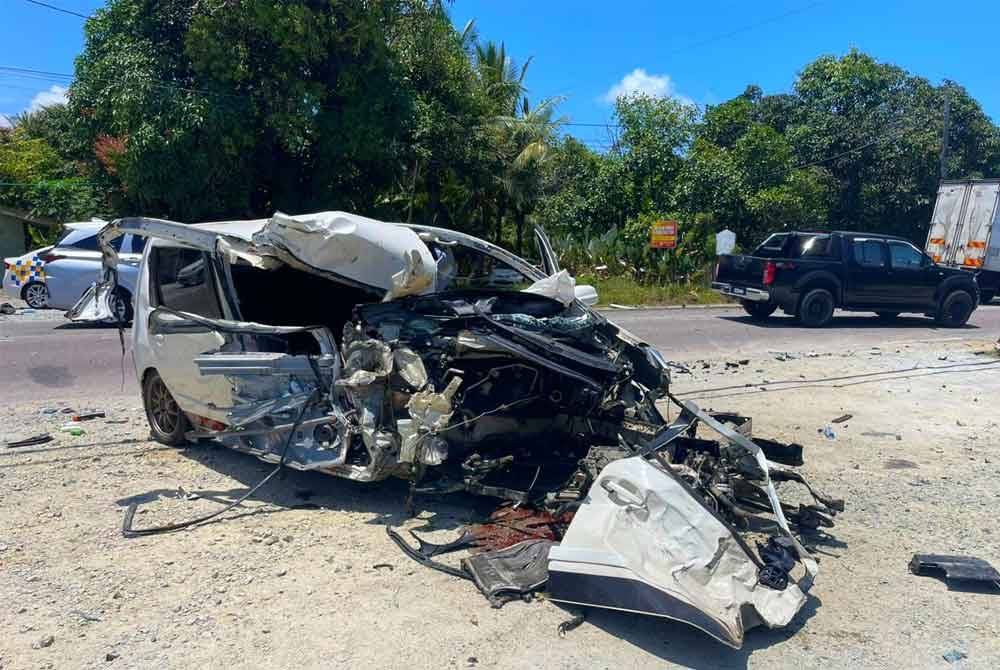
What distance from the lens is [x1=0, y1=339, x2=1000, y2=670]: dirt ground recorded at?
335 centimetres

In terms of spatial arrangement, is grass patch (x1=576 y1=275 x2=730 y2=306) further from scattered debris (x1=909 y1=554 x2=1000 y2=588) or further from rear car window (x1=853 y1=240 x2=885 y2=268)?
scattered debris (x1=909 y1=554 x2=1000 y2=588)

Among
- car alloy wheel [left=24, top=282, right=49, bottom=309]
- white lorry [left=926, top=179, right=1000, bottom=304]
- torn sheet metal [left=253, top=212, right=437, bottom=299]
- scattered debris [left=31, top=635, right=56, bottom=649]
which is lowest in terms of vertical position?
car alloy wheel [left=24, top=282, right=49, bottom=309]

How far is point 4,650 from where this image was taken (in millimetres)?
3283

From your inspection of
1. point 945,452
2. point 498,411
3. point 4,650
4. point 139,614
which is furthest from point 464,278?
point 945,452

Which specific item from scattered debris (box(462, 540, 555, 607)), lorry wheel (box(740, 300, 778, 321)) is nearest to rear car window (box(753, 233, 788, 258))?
lorry wheel (box(740, 300, 778, 321))

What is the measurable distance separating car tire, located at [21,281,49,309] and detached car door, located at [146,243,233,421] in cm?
1145

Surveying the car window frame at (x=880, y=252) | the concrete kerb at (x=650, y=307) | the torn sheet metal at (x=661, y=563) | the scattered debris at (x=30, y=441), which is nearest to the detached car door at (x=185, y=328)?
the scattered debris at (x=30, y=441)

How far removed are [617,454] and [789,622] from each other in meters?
1.49

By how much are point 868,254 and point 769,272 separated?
2354 millimetres

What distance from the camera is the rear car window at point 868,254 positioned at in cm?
1616

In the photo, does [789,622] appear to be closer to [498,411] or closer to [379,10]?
[498,411]

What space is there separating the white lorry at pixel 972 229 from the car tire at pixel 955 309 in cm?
663

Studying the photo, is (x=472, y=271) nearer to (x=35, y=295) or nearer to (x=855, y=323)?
(x=35, y=295)

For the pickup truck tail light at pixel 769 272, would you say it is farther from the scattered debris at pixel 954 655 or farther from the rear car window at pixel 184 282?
the scattered debris at pixel 954 655
